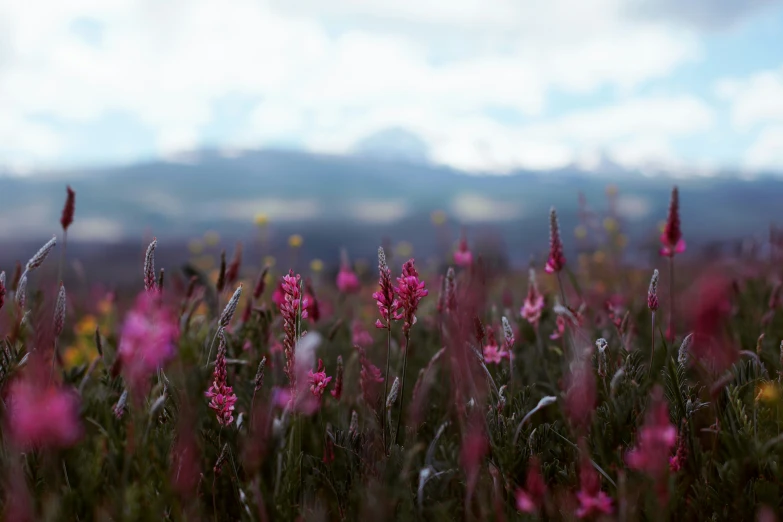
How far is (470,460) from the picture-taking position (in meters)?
1.16

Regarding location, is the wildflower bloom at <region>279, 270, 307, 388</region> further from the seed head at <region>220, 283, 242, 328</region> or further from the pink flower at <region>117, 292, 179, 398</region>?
A: the pink flower at <region>117, 292, 179, 398</region>

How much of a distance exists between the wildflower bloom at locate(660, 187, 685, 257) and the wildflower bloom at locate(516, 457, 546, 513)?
0.97 meters

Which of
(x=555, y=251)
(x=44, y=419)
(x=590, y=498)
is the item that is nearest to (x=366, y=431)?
(x=590, y=498)

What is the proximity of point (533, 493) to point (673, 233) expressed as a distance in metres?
1.11

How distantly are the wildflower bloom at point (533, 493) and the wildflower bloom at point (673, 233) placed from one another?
3.19 ft

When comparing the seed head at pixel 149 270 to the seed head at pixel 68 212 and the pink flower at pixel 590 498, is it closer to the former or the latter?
the seed head at pixel 68 212

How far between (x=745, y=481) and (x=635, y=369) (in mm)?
304

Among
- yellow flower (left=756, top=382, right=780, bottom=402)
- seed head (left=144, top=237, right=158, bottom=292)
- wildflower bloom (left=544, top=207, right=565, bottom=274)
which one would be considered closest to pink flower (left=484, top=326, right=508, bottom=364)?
wildflower bloom (left=544, top=207, right=565, bottom=274)

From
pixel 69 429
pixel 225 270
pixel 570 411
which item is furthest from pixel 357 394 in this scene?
pixel 69 429

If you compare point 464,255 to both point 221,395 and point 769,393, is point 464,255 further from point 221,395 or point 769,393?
point 221,395

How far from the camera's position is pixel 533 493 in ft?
3.82

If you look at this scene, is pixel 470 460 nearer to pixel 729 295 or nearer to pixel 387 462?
pixel 387 462

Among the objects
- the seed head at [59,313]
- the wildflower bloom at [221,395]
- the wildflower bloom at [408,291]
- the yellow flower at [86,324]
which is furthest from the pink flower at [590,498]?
the yellow flower at [86,324]

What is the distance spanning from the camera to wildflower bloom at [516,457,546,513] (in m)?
1.01
